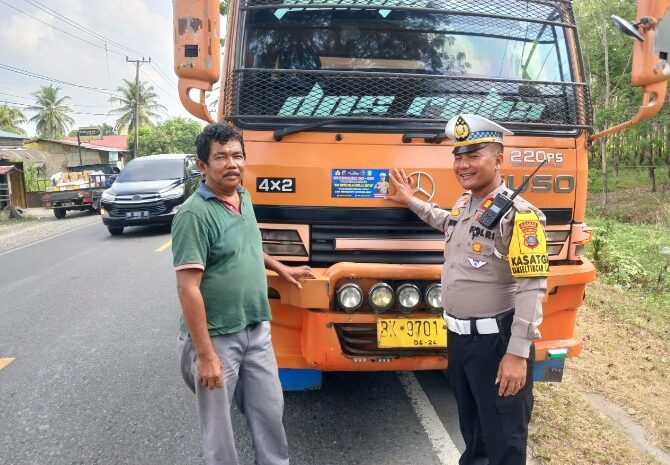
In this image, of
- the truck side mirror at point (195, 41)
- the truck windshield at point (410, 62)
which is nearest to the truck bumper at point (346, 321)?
the truck windshield at point (410, 62)

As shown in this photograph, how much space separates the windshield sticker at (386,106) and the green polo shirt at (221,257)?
2.59 ft

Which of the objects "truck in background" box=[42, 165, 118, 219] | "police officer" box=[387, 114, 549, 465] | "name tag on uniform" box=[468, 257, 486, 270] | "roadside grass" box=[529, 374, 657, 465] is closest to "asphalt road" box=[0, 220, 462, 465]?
"roadside grass" box=[529, 374, 657, 465]

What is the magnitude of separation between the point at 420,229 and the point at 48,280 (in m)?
6.42

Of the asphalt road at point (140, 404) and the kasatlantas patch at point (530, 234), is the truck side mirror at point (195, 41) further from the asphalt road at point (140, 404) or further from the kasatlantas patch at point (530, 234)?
the asphalt road at point (140, 404)

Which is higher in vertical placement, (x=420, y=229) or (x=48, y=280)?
(x=420, y=229)

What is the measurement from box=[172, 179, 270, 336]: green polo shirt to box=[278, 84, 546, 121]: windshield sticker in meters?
0.79

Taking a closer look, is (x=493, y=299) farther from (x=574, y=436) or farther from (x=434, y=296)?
(x=574, y=436)

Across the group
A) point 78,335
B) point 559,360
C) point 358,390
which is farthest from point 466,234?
point 78,335

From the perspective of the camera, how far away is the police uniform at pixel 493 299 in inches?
74.5

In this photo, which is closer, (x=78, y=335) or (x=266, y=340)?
(x=266, y=340)

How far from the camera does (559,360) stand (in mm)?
2795

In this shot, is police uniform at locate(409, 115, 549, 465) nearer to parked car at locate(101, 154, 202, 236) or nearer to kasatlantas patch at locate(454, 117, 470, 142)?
kasatlantas patch at locate(454, 117, 470, 142)

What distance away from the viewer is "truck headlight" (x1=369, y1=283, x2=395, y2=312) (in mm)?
2525

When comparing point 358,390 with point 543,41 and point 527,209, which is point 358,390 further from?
point 543,41
